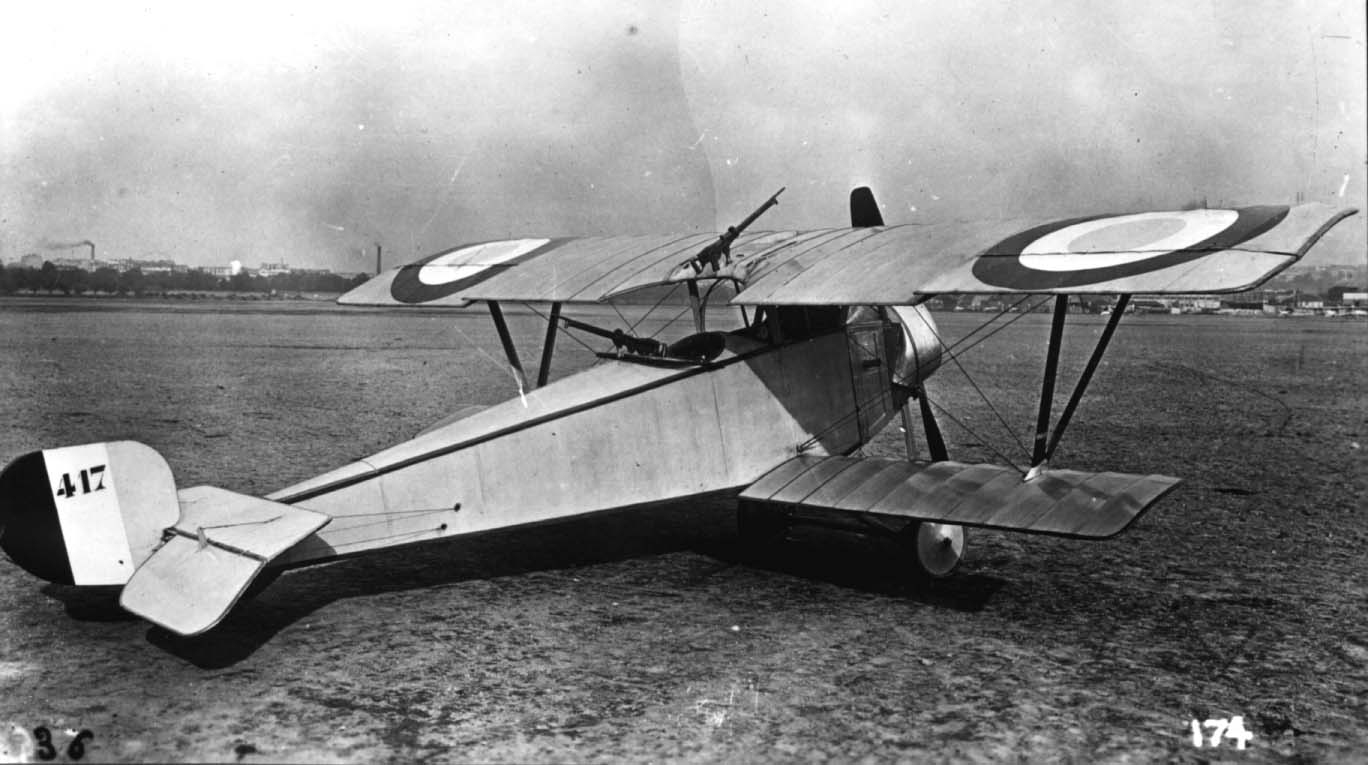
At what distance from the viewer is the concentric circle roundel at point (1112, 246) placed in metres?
4.86

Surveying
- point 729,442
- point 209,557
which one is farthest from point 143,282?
point 209,557

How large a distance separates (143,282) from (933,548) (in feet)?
322

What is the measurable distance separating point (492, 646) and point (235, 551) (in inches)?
47.9

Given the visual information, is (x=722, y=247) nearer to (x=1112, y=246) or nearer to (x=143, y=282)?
(x=1112, y=246)

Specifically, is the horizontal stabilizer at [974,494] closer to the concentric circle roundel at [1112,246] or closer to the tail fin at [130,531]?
the concentric circle roundel at [1112,246]

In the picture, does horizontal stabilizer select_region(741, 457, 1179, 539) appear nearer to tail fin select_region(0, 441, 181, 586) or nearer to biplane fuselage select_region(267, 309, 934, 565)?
biplane fuselage select_region(267, 309, 934, 565)

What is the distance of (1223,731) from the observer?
3947 mm

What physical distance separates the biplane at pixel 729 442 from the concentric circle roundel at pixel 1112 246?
17 millimetres

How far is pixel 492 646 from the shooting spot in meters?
4.75

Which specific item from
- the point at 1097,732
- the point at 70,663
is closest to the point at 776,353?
the point at 1097,732

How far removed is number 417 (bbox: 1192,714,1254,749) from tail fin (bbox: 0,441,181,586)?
14.2ft

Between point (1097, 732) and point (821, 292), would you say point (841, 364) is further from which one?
point (1097, 732)

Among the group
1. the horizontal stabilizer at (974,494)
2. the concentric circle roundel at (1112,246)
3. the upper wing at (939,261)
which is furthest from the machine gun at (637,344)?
the concentric circle roundel at (1112,246)

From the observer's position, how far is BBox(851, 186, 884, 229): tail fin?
8062 millimetres
